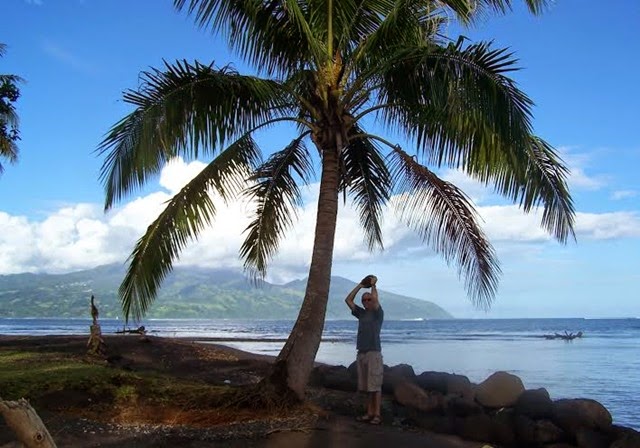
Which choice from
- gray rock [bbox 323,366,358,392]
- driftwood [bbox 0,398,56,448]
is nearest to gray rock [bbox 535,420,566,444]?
gray rock [bbox 323,366,358,392]

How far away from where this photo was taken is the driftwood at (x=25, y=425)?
362 centimetres

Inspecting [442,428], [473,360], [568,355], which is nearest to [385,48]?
[442,428]

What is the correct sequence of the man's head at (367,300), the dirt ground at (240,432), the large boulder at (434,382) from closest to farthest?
1. the dirt ground at (240,432)
2. the man's head at (367,300)
3. the large boulder at (434,382)

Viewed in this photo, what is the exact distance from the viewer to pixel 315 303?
925 centimetres

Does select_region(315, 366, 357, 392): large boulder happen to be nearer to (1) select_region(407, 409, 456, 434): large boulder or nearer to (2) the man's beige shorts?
(1) select_region(407, 409, 456, 434): large boulder

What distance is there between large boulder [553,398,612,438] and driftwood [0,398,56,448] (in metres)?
7.16

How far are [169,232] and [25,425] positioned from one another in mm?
6073

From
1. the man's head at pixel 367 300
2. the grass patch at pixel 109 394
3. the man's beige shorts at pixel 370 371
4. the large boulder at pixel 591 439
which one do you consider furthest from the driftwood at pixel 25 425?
the large boulder at pixel 591 439

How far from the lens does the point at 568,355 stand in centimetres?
3103

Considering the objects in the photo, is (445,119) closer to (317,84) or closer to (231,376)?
(317,84)

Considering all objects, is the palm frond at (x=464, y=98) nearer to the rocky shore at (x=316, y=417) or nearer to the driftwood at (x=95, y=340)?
the rocky shore at (x=316, y=417)

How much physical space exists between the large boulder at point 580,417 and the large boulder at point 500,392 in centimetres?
104

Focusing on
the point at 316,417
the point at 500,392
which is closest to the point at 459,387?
the point at 500,392

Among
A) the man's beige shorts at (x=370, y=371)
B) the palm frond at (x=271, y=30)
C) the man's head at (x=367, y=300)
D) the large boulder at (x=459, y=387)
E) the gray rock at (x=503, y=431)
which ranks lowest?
the gray rock at (x=503, y=431)
